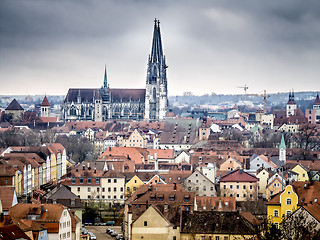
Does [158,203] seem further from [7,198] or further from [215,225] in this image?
[7,198]

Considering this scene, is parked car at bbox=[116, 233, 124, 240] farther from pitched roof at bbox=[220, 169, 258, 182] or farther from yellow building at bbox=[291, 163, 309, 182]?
yellow building at bbox=[291, 163, 309, 182]

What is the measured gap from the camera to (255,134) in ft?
653

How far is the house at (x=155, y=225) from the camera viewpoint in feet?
201

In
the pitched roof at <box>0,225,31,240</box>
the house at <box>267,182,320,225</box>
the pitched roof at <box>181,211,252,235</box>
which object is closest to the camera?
the pitched roof at <box>0,225,31,240</box>

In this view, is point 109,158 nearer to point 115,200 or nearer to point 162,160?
point 162,160

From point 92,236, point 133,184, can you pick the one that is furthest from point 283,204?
point 133,184

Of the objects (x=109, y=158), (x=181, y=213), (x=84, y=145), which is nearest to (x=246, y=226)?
(x=181, y=213)

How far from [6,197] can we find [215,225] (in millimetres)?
16974

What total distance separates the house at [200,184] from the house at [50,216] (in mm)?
22964

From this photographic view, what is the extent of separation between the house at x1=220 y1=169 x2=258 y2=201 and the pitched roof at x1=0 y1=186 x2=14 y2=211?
903 inches

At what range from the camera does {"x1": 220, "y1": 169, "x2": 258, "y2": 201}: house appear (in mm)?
84875

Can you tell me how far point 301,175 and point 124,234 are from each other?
1337 inches

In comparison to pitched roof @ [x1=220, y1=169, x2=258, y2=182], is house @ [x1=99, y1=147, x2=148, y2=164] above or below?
below

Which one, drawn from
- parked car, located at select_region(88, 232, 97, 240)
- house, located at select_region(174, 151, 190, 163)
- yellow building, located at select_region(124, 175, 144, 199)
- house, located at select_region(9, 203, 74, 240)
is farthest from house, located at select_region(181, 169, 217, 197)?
house, located at select_region(174, 151, 190, 163)
